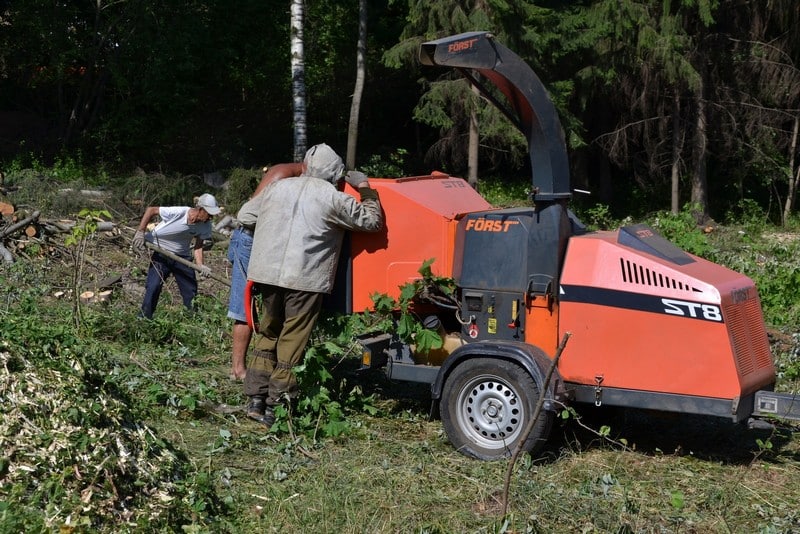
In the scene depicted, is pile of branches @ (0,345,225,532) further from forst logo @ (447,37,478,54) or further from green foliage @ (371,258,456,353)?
forst logo @ (447,37,478,54)

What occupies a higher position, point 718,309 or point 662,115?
point 662,115

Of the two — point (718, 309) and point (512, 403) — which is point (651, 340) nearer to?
point (718, 309)

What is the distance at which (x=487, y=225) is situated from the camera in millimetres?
6363

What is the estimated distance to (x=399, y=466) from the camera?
5855 millimetres

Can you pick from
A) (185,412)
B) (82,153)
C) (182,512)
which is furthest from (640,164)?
(182,512)

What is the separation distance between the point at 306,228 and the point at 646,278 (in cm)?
224

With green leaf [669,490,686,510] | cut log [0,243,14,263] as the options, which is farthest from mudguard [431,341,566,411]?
cut log [0,243,14,263]

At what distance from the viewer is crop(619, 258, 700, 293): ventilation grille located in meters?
5.79

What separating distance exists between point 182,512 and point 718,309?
3268mm

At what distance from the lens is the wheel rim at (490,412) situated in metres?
6.09

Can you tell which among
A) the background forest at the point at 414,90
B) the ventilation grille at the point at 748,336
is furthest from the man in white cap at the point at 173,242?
the background forest at the point at 414,90

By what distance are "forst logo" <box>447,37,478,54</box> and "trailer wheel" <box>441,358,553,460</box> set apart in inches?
79.3

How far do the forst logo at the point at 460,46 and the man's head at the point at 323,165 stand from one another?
108 cm

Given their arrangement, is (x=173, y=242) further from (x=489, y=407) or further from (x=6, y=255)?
(x=489, y=407)
